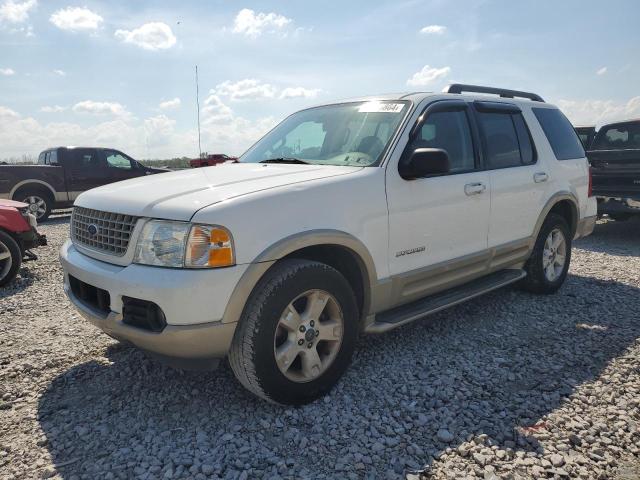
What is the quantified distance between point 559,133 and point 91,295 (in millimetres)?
4658

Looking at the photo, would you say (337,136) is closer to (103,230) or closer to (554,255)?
(103,230)

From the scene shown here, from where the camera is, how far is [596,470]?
235 cm

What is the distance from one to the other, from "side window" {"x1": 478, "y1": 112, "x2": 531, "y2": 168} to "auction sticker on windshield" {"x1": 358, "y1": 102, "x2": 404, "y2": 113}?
91 centimetres

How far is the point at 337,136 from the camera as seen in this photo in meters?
3.64

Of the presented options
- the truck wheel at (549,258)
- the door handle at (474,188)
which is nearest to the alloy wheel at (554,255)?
the truck wheel at (549,258)

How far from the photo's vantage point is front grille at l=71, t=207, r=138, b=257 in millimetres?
2711

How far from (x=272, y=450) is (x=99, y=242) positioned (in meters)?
1.58

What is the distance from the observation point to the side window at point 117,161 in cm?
1307

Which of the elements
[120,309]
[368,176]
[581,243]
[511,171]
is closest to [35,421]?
[120,309]

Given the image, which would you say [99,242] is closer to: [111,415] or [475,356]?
[111,415]

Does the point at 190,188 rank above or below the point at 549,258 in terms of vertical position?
above

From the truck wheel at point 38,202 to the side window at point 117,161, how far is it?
1983 millimetres

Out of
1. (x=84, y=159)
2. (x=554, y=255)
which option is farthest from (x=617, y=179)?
(x=84, y=159)

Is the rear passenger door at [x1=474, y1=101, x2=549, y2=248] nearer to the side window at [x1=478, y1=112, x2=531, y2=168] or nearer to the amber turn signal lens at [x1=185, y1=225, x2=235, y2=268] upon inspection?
the side window at [x1=478, y1=112, x2=531, y2=168]
